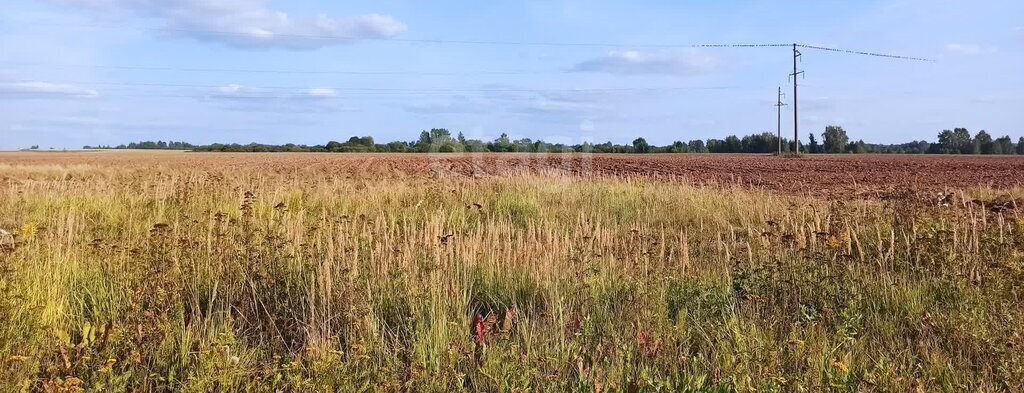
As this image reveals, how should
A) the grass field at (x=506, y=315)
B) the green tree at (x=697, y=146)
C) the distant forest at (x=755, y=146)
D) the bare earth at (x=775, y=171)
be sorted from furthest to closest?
the green tree at (x=697, y=146) < the distant forest at (x=755, y=146) < the bare earth at (x=775, y=171) < the grass field at (x=506, y=315)

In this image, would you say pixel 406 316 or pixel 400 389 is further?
pixel 406 316

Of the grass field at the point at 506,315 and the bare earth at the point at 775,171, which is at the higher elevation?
the bare earth at the point at 775,171

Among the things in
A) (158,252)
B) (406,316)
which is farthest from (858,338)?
(158,252)

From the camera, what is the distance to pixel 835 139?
8262cm

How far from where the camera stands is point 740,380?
8.59 feet

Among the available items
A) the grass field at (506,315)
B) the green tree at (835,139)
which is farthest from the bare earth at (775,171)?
the green tree at (835,139)

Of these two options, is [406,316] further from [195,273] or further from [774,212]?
[774,212]

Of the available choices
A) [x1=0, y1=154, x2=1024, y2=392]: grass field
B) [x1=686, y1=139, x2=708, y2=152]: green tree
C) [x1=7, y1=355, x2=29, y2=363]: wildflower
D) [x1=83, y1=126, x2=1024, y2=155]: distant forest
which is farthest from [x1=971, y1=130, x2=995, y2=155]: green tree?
[x1=7, y1=355, x2=29, y2=363]: wildflower

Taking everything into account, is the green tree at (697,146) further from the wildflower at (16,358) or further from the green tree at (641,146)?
the wildflower at (16,358)

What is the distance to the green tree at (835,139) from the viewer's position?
8200 cm

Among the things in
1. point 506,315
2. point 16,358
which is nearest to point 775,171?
point 506,315

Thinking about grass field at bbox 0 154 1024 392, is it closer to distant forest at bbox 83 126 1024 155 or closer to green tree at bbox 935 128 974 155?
distant forest at bbox 83 126 1024 155

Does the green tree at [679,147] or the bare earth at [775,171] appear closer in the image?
the bare earth at [775,171]

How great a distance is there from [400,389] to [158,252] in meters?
2.79
